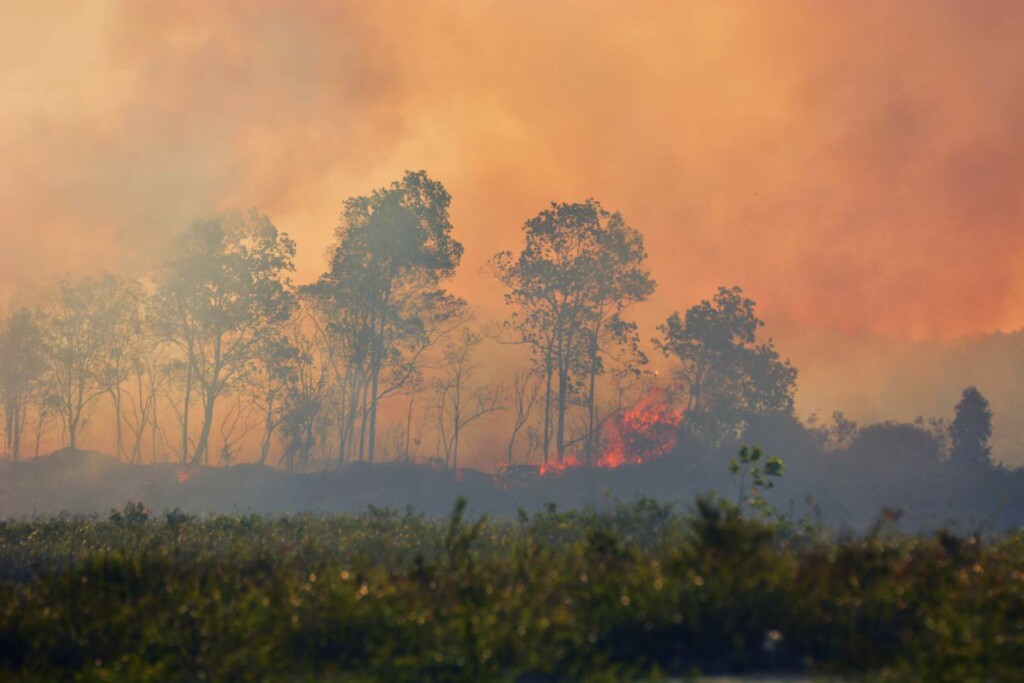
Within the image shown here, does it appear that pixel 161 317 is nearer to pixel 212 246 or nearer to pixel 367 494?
pixel 212 246

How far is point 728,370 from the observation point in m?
58.0

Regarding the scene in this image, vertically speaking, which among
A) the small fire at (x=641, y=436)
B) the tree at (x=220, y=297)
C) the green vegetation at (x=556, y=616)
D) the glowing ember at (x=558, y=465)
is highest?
the tree at (x=220, y=297)

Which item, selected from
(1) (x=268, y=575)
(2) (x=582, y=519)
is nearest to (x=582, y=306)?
(2) (x=582, y=519)

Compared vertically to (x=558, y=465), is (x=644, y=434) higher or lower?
higher

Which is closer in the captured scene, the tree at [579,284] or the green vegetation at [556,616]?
the green vegetation at [556,616]

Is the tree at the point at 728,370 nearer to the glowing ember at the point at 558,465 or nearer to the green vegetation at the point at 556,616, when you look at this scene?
the glowing ember at the point at 558,465

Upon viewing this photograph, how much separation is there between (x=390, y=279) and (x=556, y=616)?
A: 50873mm

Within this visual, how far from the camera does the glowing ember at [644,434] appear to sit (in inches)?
2276

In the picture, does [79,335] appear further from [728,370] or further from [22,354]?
[728,370]

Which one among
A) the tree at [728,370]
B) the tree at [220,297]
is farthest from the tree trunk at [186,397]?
the tree at [728,370]

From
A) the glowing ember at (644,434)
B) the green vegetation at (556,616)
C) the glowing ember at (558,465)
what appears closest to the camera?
the green vegetation at (556,616)

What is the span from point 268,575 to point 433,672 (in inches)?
231

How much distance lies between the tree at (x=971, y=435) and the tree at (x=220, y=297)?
38992mm

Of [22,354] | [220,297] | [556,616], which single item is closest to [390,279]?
[220,297]
